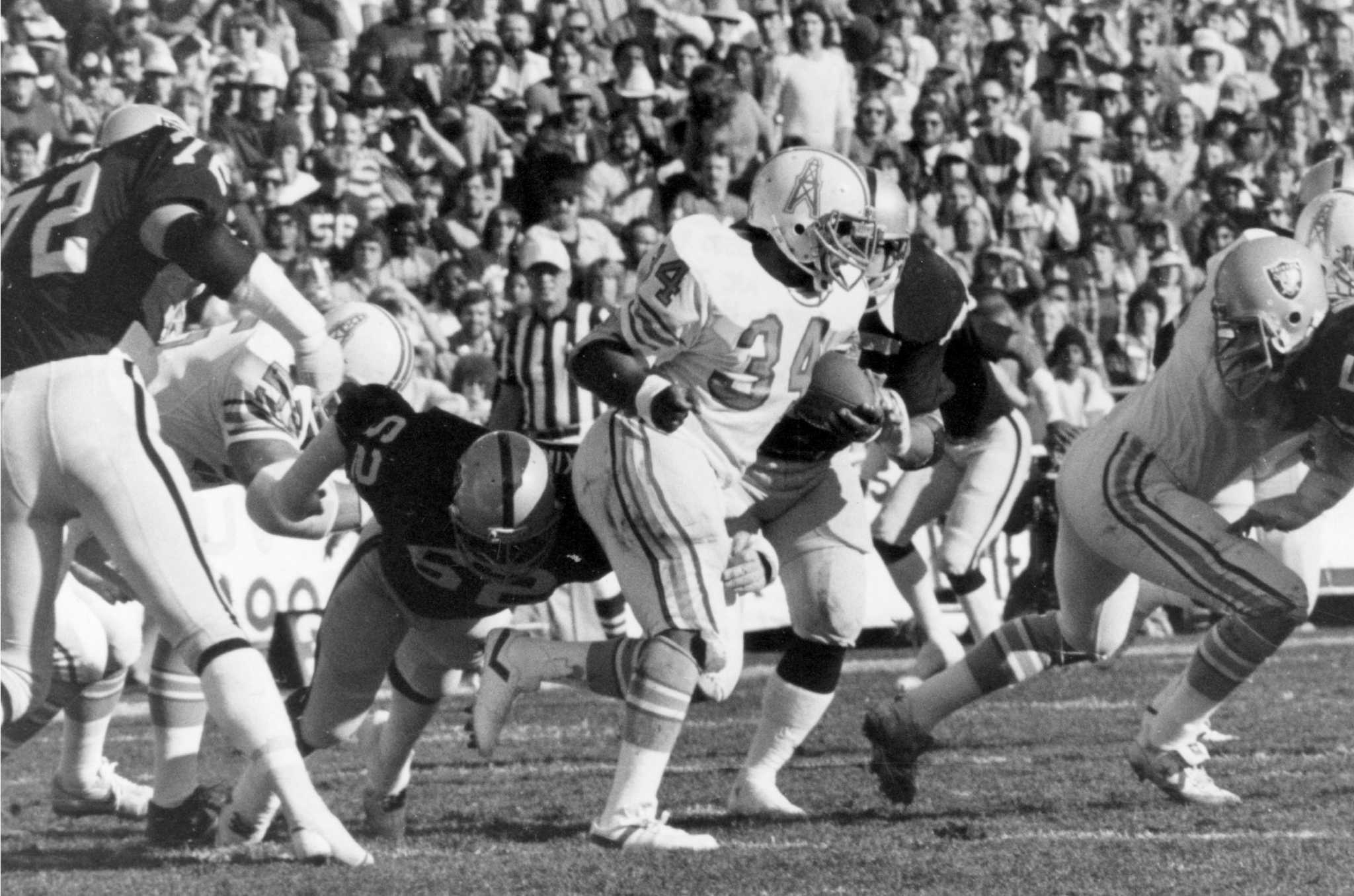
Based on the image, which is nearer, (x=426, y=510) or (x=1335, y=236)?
(x=426, y=510)

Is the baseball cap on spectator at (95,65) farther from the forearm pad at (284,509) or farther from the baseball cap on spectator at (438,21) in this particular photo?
the forearm pad at (284,509)

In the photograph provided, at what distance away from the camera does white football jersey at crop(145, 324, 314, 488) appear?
19.0 ft

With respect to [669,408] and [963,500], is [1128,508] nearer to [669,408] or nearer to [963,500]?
[669,408]

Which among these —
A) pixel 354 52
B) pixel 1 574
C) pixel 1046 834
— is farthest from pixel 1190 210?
pixel 1 574

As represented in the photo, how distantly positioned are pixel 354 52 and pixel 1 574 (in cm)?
800

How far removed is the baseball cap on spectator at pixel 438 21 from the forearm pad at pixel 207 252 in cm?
771

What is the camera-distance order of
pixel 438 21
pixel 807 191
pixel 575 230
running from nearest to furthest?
pixel 807 191, pixel 575 230, pixel 438 21

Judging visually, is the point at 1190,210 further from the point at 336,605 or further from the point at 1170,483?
the point at 336,605

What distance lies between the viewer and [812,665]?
583cm

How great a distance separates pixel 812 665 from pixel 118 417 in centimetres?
192

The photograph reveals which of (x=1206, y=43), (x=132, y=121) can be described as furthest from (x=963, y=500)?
(x=1206, y=43)

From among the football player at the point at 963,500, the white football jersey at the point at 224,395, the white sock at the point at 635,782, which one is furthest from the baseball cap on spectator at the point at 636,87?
the white sock at the point at 635,782

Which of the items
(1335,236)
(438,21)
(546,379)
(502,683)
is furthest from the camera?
(438,21)

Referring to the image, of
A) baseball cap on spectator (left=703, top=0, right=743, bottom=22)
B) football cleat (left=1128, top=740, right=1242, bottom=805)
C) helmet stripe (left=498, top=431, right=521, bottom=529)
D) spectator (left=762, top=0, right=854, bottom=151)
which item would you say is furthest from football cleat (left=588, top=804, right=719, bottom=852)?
baseball cap on spectator (left=703, top=0, right=743, bottom=22)
